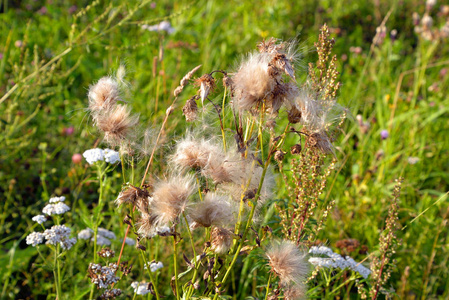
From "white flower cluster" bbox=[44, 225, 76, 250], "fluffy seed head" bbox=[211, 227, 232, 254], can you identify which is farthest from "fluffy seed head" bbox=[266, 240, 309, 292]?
"white flower cluster" bbox=[44, 225, 76, 250]

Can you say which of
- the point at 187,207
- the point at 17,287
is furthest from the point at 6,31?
the point at 187,207

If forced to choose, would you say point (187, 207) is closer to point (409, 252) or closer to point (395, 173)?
point (409, 252)

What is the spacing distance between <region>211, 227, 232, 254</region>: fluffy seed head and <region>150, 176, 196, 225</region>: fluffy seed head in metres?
0.14

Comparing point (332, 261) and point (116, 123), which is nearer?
point (116, 123)

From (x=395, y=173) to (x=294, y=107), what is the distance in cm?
238

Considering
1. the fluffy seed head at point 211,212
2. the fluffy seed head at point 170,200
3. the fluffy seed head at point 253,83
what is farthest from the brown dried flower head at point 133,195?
the fluffy seed head at point 253,83

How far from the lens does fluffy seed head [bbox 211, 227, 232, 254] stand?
1.27m

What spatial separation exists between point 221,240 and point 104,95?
0.59 m

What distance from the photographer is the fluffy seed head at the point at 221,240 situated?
127 cm

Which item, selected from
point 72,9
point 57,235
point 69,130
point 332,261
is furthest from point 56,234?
point 72,9

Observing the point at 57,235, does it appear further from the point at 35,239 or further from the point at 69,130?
the point at 69,130

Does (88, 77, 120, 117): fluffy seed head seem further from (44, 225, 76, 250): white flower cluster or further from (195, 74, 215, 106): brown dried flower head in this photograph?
(44, 225, 76, 250): white flower cluster

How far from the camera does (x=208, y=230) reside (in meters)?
1.34

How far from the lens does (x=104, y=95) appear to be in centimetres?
138
